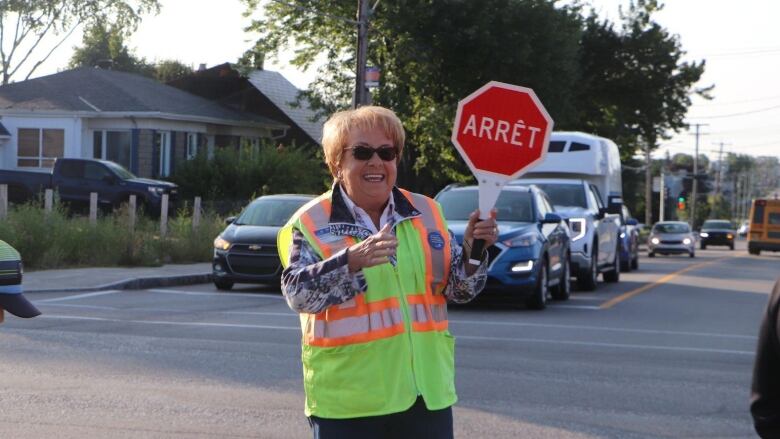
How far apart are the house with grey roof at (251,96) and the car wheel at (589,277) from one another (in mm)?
30235

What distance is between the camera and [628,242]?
29219 mm

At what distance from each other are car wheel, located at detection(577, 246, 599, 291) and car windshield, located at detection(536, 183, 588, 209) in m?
0.95

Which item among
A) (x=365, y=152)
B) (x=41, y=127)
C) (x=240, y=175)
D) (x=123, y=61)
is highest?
(x=123, y=61)

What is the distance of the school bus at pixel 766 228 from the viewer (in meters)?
50.0

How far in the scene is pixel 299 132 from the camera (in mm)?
52375

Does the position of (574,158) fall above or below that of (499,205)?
above

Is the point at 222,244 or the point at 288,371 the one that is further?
the point at 222,244

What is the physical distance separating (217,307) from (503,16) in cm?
2697

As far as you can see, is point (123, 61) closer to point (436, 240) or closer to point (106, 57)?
point (106, 57)

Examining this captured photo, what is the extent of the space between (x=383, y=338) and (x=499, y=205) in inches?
525

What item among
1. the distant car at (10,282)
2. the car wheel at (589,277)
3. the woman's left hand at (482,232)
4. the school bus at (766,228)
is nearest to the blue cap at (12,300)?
the distant car at (10,282)

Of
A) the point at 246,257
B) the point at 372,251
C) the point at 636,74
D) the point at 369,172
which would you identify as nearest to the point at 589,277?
the point at 246,257

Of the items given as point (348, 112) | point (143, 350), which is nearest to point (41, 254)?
point (143, 350)

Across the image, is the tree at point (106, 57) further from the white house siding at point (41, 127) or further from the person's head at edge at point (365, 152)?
the person's head at edge at point (365, 152)
